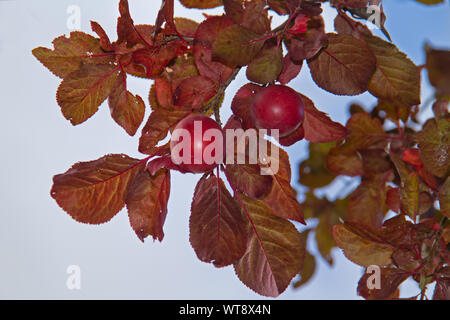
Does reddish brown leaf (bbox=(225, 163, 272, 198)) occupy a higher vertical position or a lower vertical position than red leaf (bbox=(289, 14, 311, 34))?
lower

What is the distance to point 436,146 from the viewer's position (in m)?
0.60

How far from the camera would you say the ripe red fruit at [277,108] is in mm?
458

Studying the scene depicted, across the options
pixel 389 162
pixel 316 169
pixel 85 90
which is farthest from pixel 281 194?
pixel 316 169

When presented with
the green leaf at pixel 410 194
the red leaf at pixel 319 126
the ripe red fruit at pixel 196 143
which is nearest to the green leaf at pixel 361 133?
the green leaf at pixel 410 194

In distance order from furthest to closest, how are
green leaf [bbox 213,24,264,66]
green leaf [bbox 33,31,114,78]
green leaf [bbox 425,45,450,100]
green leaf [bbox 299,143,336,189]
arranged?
1. green leaf [bbox 299,143,336,189]
2. green leaf [bbox 33,31,114,78]
3. green leaf [bbox 213,24,264,66]
4. green leaf [bbox 425,45,450,100]

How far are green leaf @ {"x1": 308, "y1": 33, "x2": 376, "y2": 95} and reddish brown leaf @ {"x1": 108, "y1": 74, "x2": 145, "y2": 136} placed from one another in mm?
229

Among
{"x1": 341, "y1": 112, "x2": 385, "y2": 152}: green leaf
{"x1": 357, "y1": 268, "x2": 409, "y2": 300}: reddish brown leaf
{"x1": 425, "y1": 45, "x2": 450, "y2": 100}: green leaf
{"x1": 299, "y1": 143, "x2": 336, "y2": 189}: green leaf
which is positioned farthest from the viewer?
{"x1": 299, "y1": 143, "x2": 336, "y2": 189}: green leaf

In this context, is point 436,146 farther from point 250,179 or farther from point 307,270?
point 307,270

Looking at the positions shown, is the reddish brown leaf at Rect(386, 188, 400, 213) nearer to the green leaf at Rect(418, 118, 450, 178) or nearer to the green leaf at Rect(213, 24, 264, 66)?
the green leaf at Rect(418, 118, 450, 178)

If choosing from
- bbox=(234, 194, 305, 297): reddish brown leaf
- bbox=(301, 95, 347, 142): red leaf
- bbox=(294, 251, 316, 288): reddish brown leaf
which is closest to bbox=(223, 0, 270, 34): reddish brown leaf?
bbox=(301, 95, 347, 142): red leaf

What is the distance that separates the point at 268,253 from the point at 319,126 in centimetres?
17

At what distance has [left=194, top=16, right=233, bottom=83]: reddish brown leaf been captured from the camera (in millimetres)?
501

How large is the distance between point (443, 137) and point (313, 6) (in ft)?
0.92

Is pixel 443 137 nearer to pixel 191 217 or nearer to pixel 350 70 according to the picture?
pixel 350 70
